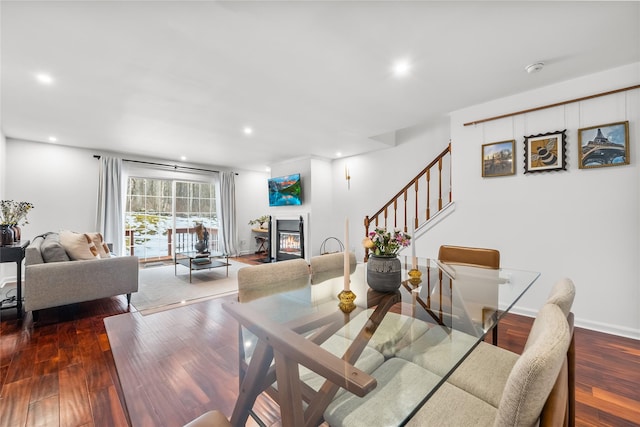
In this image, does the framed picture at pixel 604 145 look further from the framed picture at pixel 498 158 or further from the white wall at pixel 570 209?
the framed picture at pixel 498 158

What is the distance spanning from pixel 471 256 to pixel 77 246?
4108mm

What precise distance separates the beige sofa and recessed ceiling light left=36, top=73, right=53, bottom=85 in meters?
1.61

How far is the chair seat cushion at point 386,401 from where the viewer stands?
0.83 m

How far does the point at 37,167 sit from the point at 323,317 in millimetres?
5809

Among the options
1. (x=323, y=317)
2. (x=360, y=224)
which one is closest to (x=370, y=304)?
(x=323, y=317)

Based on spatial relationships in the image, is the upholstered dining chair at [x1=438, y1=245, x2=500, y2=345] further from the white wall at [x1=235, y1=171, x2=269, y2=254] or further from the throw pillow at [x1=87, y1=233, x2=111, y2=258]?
the white wall at [x1=235, y1=171, x2=269, y2=254]

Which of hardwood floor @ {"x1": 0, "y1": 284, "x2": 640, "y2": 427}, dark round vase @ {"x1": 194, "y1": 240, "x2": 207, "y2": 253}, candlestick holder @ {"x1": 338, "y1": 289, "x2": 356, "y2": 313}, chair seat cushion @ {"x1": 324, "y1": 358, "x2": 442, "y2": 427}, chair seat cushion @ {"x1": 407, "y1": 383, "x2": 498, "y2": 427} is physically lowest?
hardwood floor @ {"x1": 0, "y1": 284, "x2": 640, "y2": 427}

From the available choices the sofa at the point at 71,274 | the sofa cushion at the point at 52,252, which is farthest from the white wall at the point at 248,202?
the sofa cushion at the point at 52,252

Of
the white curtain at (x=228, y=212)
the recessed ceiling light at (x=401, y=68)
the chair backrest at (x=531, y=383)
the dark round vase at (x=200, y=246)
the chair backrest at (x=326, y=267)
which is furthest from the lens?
the white curtain at (x=228, y=212)

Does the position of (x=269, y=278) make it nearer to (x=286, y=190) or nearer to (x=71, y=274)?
(x=71, y=274)

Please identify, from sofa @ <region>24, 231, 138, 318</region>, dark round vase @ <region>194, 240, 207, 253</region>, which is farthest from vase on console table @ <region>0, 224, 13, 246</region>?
dark round vase @ <region>194, 240, 207, 253</region>

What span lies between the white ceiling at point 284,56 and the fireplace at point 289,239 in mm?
2620

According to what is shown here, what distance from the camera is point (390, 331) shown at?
1251mm

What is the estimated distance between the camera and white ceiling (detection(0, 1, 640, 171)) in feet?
5.58
